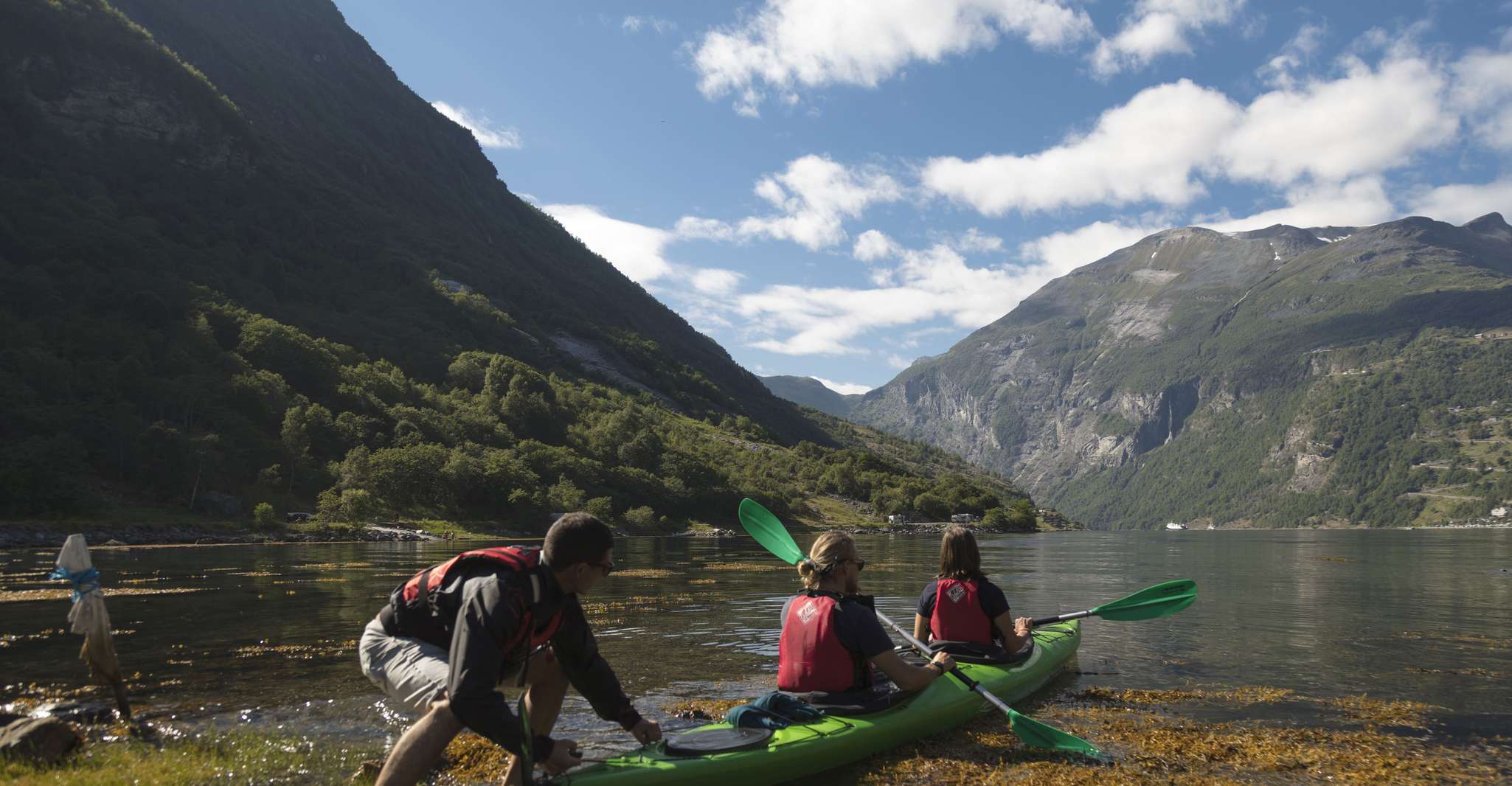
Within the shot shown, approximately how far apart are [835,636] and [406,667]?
158 inches

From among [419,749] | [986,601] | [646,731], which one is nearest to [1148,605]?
[986,601]

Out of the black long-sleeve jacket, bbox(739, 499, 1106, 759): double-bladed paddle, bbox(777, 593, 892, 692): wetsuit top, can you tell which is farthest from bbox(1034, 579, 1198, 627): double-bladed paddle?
the black long-sleeve jacket

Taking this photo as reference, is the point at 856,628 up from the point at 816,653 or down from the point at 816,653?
up

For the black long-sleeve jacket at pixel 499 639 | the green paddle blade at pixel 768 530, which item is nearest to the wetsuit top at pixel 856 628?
the black long-sleeve jacket at pixel 499 639

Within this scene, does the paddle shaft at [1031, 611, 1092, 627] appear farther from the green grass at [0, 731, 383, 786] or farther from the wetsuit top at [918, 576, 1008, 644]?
the green grass at [0, 731, 383, 786]

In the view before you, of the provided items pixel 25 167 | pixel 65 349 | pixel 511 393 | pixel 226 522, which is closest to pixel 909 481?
pixel 511 393

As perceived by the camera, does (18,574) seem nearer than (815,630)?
No

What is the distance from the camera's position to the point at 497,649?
528 cm

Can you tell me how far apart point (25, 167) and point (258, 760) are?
155 metres

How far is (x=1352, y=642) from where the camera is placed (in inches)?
695

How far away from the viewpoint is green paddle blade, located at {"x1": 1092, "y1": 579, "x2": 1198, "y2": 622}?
44.1ft

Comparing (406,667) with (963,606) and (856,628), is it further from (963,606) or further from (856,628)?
(963,606)

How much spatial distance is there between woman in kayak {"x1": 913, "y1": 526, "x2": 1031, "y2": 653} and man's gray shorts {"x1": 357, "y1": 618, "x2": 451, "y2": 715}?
6.54 metres

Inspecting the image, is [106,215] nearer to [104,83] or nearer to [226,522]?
[104,83]
